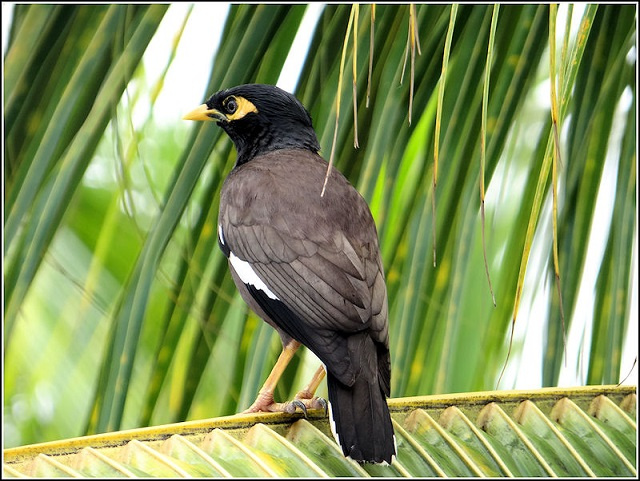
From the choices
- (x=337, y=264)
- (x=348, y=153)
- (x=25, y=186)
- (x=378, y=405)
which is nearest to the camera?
(x=25, y=186)

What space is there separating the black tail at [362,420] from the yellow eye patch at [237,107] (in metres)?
1.03

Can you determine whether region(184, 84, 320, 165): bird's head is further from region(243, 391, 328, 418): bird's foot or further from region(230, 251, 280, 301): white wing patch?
region(243, 391, 328, 418): bird's foot

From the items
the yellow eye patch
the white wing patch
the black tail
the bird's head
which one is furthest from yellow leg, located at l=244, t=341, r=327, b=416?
the yellow eye patch

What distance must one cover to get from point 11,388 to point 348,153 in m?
3.88

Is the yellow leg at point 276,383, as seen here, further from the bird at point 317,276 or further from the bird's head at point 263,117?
the bird's head at point 263,117

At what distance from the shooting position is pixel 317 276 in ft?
6.11

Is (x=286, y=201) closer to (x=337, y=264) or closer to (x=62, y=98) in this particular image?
(x=337, y=264)

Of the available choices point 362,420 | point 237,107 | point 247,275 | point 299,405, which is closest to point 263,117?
point 237,107

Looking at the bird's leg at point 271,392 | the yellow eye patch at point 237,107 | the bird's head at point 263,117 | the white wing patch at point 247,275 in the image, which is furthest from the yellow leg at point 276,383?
the yellow eye patch at point 237,107

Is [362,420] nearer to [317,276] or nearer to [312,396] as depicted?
[317,276]

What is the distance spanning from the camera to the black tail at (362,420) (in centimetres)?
145

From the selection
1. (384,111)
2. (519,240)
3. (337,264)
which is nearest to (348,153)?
(384,111)

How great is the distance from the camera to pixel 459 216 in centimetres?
179

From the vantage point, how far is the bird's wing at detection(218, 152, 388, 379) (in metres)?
1.78
